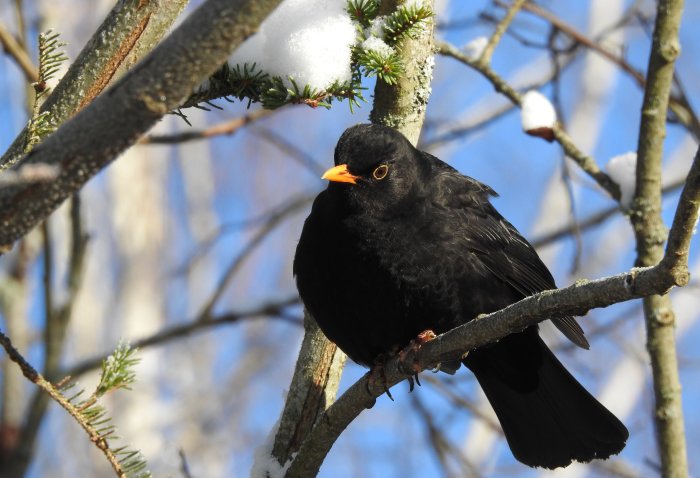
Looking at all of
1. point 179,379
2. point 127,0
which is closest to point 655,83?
point 127,0

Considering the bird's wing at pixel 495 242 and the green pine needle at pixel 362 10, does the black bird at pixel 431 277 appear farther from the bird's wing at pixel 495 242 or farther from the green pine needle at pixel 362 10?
the green pine needle at pixel 362 10

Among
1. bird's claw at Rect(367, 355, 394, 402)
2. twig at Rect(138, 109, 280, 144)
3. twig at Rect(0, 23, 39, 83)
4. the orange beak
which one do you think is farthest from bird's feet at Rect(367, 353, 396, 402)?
twig at Rect(0, 23, 39, 83)

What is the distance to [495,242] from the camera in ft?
12.1

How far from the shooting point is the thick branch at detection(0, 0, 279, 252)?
155 cm

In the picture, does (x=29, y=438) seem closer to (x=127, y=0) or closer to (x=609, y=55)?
(x=127, y=0)

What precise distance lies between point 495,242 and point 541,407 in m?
0.77

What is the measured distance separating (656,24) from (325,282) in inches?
66.1

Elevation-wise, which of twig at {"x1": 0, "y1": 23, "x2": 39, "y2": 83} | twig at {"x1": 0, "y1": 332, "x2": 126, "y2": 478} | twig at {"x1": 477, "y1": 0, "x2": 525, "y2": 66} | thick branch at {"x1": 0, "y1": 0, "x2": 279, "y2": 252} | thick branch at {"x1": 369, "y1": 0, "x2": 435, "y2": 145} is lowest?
twig at {"x1": 0, "y1": 332, "x2": 126, "y2": 478}

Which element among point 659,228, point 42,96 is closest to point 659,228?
point 659,228

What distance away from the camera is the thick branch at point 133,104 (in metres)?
1.55

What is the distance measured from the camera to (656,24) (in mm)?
3494

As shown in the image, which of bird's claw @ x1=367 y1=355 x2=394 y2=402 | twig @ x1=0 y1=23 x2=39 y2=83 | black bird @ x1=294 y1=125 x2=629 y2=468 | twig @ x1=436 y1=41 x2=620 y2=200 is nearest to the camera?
bird's claw @ x1=367 y1=355 x2=394 y2=402

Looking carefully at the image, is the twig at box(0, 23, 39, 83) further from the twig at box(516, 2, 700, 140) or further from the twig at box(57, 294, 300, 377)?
the twig at box(516, 2, 700, 140)

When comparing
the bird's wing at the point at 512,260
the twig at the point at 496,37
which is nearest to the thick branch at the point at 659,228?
the bird's wing at the point at 512,260
